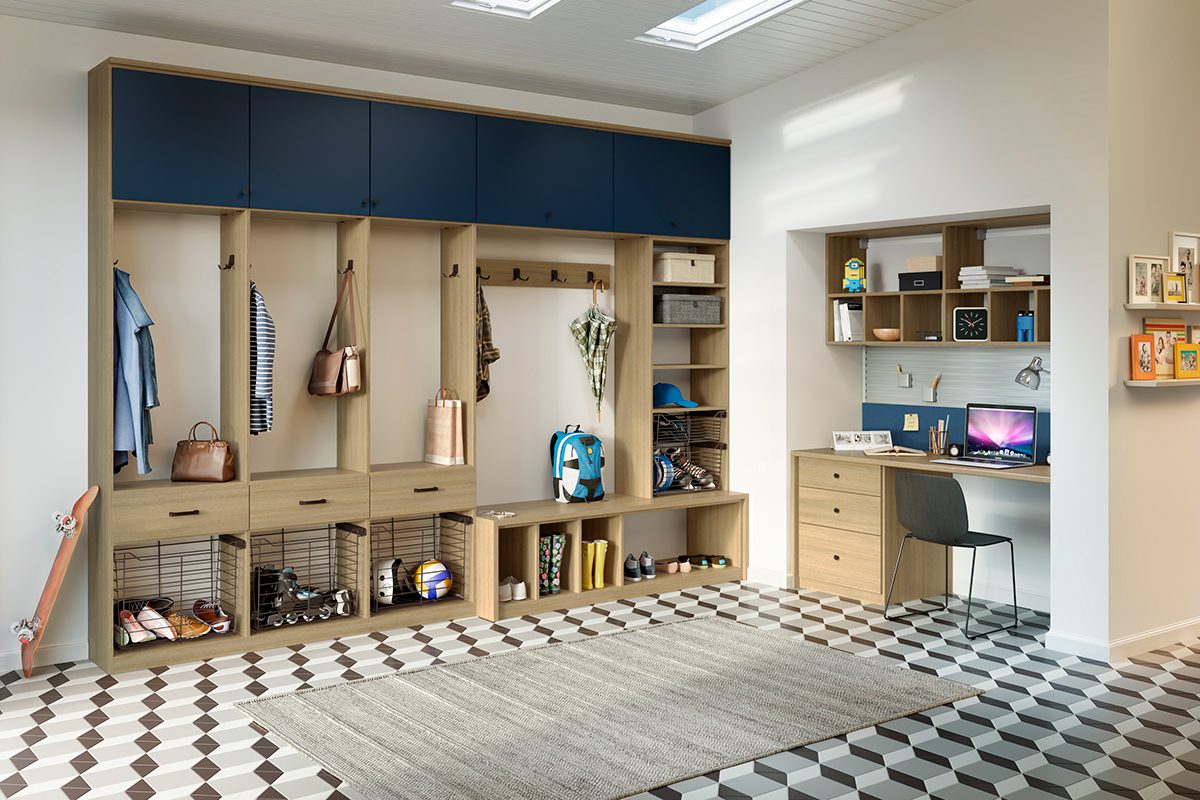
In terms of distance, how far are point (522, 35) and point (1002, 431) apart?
323 centimetres

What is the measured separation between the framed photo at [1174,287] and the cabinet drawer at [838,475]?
164cm

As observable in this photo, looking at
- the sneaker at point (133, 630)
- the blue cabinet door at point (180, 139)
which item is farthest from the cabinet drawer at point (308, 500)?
the blue cabinet door at point (180, 139)

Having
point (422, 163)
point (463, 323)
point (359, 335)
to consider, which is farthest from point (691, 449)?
point (422, 163)

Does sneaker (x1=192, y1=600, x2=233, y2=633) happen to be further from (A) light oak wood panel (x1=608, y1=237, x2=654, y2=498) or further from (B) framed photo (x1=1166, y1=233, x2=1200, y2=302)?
(B) framed photo (x1=1166, y1=233, x2=1200, y2=302)

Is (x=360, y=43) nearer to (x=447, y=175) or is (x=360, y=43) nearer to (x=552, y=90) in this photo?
(x=447, y=175)

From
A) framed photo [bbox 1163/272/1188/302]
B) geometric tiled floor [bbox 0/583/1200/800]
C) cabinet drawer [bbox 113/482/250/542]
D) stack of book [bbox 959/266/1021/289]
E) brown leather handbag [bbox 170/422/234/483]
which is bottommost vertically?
geometric tiled floor [bbox 0/583/1200/800]

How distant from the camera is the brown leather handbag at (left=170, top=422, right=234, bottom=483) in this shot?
4922 mm

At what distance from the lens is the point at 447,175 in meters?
5.57

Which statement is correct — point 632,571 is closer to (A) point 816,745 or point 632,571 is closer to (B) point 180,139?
(A) point 816,745

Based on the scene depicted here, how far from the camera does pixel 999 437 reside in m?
5.72

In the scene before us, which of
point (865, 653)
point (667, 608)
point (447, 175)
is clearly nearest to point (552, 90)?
point (447, 175)

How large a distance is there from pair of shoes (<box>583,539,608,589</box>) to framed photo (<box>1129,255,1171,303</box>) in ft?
9.74

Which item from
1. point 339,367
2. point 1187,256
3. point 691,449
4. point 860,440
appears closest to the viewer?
point 1187,256

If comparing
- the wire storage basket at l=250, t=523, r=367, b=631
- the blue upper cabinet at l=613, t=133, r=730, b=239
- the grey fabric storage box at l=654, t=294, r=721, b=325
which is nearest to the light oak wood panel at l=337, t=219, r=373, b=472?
the wire storage basket at l=250, t=523, r=367, b=631
